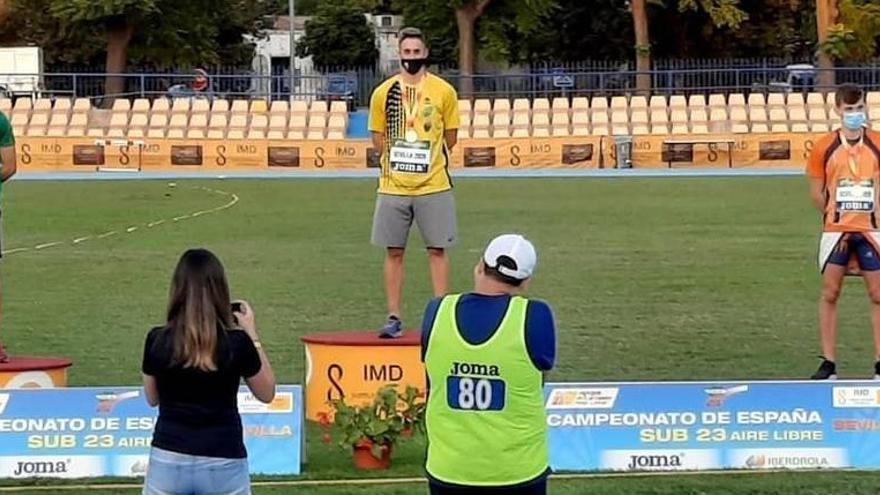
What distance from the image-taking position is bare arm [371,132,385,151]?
9.71 m

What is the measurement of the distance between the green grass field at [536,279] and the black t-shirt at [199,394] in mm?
2495

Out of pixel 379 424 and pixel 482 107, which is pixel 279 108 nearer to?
pixel 482 107

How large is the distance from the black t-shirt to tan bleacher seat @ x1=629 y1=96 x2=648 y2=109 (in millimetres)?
33617

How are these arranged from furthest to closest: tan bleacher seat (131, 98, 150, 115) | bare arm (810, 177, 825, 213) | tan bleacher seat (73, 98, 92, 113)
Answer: tan bleacher seat (131, 98, 150, 115) → tan bleacher seat (73, 98, 92, 113) → bare arm (810, 177, 825, 213)

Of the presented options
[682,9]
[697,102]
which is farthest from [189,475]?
[682,9]

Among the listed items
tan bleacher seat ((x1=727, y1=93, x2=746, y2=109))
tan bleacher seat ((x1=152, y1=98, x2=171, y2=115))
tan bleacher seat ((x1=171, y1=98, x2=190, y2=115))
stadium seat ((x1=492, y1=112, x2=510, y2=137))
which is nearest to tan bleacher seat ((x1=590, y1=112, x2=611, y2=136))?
stadium seat ((x1=492, y1=112, x2=510, y2=137))

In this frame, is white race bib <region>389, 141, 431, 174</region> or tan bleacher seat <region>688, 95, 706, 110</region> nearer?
white race bib <region>389, 141, 431, 174</region>

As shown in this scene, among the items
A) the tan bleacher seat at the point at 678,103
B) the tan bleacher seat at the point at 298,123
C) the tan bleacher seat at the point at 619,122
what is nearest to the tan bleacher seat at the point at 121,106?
the tan bleacher seat at the point at 298,123

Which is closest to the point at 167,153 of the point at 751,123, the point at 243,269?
the point at 751,123

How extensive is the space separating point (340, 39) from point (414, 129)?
244ft

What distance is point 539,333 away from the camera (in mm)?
5129

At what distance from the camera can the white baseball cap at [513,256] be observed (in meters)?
5.16

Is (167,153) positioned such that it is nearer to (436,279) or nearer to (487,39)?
(487,39)

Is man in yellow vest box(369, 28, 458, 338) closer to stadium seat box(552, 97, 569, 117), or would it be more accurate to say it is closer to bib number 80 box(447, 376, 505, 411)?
bib number 80 box(447, 376, 505, 411)
